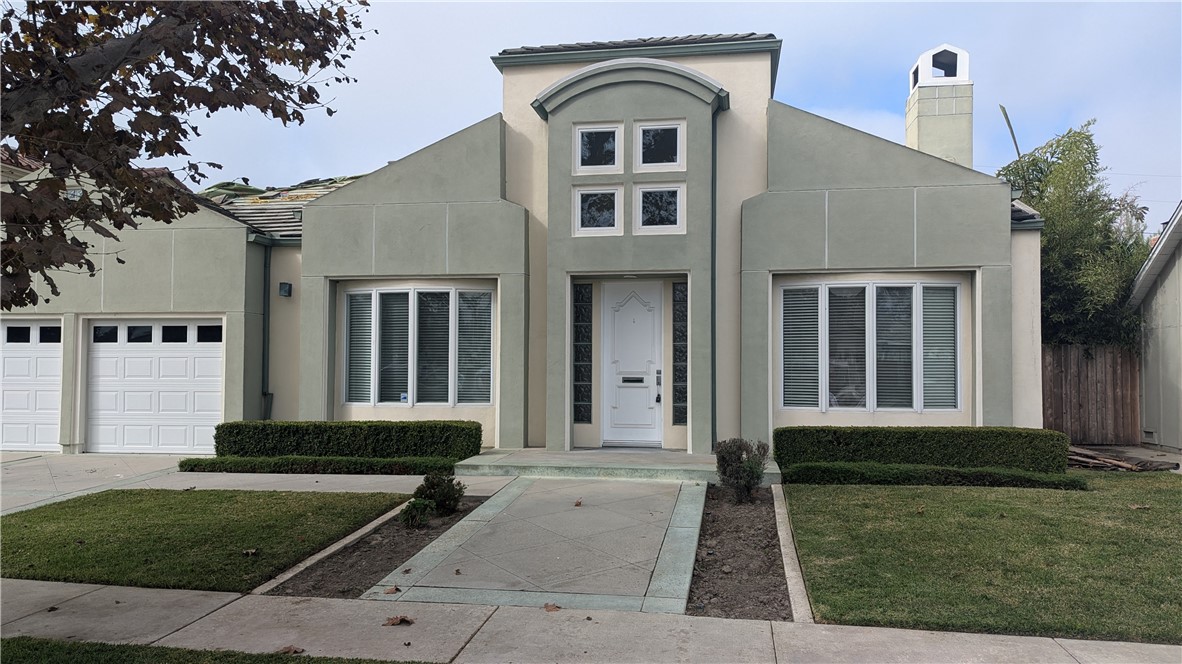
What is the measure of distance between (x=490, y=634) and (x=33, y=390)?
38.1 ft

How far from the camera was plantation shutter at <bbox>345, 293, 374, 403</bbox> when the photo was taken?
1182 cm

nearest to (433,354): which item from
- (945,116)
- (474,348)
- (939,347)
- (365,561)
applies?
(474,348)

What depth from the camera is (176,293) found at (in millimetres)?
12164

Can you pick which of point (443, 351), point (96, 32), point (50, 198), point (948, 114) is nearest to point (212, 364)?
point (443, 351)

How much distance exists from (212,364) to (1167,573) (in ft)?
41.1

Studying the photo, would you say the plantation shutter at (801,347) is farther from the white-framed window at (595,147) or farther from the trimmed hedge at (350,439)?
the trimmed hedge at (350,439)

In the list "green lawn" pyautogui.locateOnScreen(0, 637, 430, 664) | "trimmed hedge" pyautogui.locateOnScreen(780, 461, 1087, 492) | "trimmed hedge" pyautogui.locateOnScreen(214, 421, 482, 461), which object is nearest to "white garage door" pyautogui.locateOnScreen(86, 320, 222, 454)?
"trimmed hedge" pyautogui.locateOnScreen(214, 421, 482, 461)

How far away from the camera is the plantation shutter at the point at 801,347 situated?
1085 centimetres

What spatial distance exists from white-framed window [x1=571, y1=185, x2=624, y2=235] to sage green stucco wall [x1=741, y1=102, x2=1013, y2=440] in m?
1.90

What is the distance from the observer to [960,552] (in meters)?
6.20

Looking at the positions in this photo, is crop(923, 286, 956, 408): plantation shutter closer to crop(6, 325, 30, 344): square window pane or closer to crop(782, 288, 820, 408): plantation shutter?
crop(782, 288, 820, 408): plantation shutter

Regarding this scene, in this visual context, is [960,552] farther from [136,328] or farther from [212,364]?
[136,328]

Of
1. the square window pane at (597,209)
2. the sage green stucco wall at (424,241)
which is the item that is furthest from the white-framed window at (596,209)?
the sage green stucco wall at (424,241)

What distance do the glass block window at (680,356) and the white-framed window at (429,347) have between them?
2859 mm
